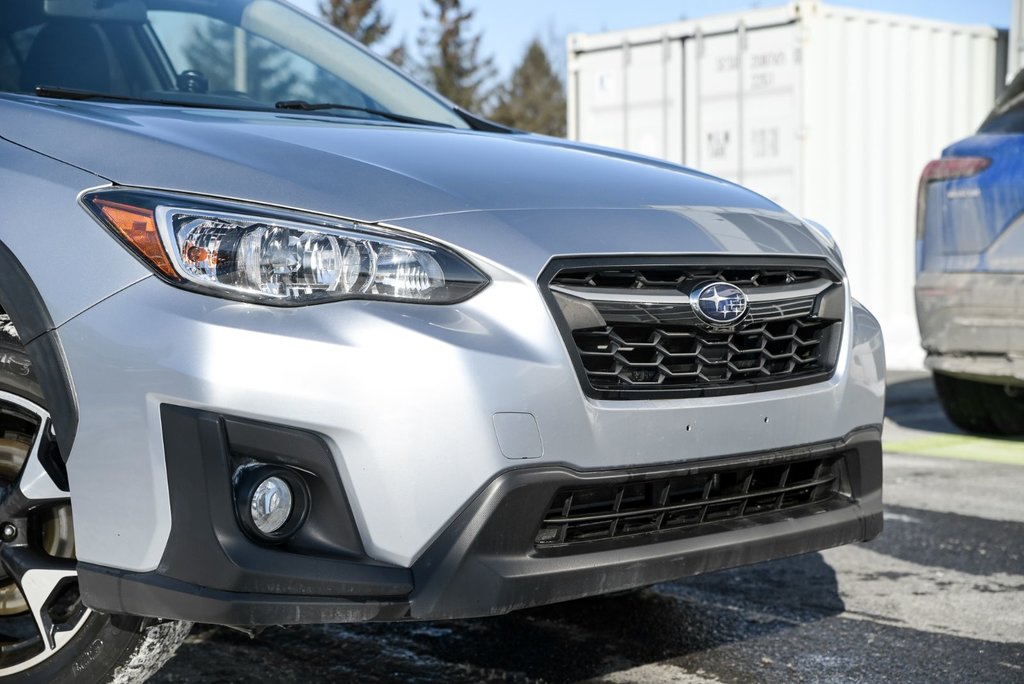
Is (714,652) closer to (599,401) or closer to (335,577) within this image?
(599,401)

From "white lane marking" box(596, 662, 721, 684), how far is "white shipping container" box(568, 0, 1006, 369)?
Result: 774 centimetres

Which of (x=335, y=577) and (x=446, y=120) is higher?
(x=446, y=120)

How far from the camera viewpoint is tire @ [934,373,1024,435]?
6.05 meters

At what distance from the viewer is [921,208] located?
544 centimetres

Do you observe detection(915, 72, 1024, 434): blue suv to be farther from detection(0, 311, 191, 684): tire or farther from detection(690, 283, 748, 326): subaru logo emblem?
detection(0, 311, 191, 684): tire

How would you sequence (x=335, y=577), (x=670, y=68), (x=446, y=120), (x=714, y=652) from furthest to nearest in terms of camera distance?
(x=670, y=68), (x=446, y=120), (x=714, y=652), (x=335, y=577)

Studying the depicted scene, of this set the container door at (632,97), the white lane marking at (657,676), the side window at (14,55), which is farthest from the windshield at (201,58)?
the container door at (632,97)

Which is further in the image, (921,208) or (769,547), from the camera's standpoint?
(921,208)

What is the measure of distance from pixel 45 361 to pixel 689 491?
1260mm

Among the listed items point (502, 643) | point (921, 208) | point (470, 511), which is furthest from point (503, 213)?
point (921, 208)

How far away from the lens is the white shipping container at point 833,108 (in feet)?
34.5

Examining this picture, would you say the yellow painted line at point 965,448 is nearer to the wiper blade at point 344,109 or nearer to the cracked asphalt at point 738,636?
the cracked asphalt at point 738,636

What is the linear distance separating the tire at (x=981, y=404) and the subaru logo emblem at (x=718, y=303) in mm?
3870

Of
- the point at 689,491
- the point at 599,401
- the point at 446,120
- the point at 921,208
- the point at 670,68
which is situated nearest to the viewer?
the point at 599,401
